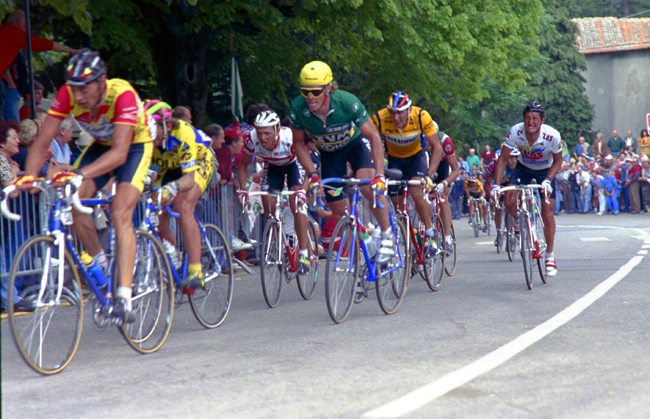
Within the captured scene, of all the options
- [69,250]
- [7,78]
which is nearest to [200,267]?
[69,250]

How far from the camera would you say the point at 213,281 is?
747 cm

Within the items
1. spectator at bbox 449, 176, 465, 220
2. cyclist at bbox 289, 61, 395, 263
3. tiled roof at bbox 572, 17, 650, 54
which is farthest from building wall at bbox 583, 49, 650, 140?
cyclist at bbox 289, 61, 395, 263

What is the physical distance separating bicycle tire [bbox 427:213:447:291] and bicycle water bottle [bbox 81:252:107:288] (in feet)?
14.9

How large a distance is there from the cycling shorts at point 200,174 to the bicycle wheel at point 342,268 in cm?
121

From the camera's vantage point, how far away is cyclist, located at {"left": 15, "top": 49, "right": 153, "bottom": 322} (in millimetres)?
5680

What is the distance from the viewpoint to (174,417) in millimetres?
4516

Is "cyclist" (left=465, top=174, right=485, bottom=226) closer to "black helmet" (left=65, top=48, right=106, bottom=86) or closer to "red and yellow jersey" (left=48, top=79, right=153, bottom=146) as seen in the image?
"red and yellow jersey" (left=48, top=79, right=153, bottom=146)

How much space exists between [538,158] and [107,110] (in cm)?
624

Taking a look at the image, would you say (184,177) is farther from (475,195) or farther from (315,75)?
(475,195)

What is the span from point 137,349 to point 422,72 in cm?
1426

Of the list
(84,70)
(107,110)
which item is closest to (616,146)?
(107,110)

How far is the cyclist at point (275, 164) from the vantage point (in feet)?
28.5

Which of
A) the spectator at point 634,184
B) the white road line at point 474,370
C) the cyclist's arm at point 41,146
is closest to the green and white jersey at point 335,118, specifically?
the white road line at point 474,370

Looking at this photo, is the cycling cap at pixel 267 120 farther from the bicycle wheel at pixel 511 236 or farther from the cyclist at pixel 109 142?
the bicycle wheel at pixel 511 236
